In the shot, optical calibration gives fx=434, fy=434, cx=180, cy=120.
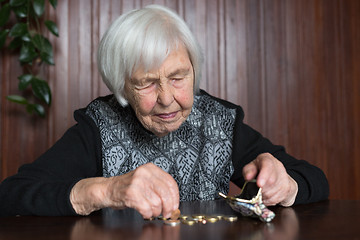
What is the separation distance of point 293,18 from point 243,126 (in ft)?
6.34

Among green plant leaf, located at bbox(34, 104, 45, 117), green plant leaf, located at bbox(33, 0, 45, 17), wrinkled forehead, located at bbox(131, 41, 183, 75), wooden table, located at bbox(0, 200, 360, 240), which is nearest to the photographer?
wooden table, located at bbox(0, 200, 360, 240)

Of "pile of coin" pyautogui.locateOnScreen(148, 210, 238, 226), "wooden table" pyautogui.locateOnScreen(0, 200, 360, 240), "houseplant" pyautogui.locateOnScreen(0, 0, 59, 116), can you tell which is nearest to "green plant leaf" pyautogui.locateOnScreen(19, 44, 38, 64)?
"houseplant" pyautogui.locateOnScreen(0, 0, 59, 116)

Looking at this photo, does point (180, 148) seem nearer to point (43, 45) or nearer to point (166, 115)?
point (166, 115)

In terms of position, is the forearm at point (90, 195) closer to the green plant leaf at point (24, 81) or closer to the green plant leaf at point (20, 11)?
the green plant leaf at point (24, 81)

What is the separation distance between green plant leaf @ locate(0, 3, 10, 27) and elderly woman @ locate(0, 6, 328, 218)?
121cm

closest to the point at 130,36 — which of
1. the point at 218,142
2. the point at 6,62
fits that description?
the point at 218,142

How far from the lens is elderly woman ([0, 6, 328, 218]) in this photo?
118 centimetres

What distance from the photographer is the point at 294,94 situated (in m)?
3.50

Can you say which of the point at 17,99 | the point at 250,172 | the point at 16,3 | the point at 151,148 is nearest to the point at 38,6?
the point at 16,3

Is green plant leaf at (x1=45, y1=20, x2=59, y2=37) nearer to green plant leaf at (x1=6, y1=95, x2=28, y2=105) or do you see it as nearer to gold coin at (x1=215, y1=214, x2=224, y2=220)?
green plant leaf at (x1=6, y1=95, x2=28, y2=105)

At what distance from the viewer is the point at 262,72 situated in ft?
11.2

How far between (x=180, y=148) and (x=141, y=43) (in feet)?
1.65

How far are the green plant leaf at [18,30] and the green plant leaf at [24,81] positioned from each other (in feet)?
0.82

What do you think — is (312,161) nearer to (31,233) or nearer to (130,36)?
(130,36)
